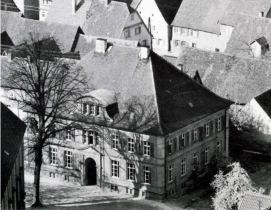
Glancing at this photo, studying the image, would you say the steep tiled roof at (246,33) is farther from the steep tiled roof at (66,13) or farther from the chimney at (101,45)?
the chimney at (101,45)

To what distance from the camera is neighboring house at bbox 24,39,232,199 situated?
7594 cm

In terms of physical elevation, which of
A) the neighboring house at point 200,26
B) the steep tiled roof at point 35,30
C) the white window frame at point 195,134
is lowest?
the white window frame at point 195,134

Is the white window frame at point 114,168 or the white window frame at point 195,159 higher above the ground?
the white window frame at point 195,159

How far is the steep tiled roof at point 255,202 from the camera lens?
196 feet

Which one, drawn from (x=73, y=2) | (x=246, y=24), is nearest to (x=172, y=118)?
(x=246, y=24)

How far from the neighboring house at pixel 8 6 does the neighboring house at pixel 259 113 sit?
5451 cm

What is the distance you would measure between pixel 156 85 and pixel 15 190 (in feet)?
59.5

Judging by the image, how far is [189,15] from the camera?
12350 cm

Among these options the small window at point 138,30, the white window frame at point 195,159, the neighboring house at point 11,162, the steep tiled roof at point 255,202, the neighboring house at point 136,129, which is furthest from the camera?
the small window at point 138,30

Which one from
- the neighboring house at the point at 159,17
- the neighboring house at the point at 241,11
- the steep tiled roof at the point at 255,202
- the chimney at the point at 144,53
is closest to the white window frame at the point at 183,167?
the chimney at the point at 144,53

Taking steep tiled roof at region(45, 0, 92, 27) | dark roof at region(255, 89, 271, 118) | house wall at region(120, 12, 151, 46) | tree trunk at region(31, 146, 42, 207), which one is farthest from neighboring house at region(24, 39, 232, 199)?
steep tiled roof at region(45, 0, 92, 27)

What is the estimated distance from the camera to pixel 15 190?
66938 millimetres

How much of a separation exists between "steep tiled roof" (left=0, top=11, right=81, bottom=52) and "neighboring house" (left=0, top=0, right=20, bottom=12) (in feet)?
64.2

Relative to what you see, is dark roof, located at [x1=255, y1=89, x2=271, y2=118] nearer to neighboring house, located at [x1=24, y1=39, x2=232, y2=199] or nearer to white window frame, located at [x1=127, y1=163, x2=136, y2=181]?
neighboring house, located at [x1=24, y1=39, x2=232, y2=199]
